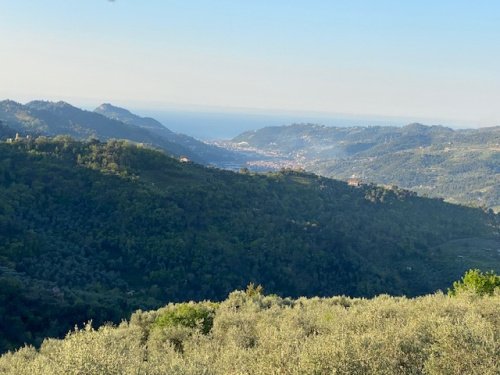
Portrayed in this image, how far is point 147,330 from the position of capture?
1014 inches

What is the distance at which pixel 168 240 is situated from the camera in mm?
78562

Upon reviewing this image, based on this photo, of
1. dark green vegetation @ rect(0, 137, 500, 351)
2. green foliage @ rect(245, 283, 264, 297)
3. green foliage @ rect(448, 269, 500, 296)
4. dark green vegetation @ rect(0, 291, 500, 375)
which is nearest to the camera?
dark green vegetation @ rect(0, 291, 500, 375)

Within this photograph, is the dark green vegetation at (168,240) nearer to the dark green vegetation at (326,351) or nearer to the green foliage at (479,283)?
the dark green vegetation at (326,351)

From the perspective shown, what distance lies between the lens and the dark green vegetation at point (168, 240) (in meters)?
55.9

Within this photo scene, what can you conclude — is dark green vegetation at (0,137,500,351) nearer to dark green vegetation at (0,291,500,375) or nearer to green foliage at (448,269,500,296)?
dark green vegetation at (0,291,500,375)

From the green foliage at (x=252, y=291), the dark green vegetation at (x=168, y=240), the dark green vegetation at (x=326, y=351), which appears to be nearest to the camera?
the dark green vegetation at (x=326, y=351)

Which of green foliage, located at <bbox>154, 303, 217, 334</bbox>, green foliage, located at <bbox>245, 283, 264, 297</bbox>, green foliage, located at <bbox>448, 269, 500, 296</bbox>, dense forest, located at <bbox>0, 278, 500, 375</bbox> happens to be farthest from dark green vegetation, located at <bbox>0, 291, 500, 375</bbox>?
green foliage, located at <bbox>245, 283, 264, 297</bbox>

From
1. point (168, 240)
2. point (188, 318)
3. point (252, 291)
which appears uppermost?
point (188, 318)

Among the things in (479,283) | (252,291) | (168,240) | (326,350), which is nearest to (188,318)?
(252,291)

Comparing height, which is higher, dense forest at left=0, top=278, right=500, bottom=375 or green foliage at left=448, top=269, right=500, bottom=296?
dense forest at left=0, top=278, right=500, bottom=375

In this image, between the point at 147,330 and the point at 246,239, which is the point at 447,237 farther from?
the point at 147,330

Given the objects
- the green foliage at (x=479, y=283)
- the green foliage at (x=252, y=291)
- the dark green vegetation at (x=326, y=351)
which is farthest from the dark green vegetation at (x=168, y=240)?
the green foliage at (x=479, y=283)

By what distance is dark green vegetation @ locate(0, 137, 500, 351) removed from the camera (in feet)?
183

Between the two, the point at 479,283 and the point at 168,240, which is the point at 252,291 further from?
the point at 168,240
